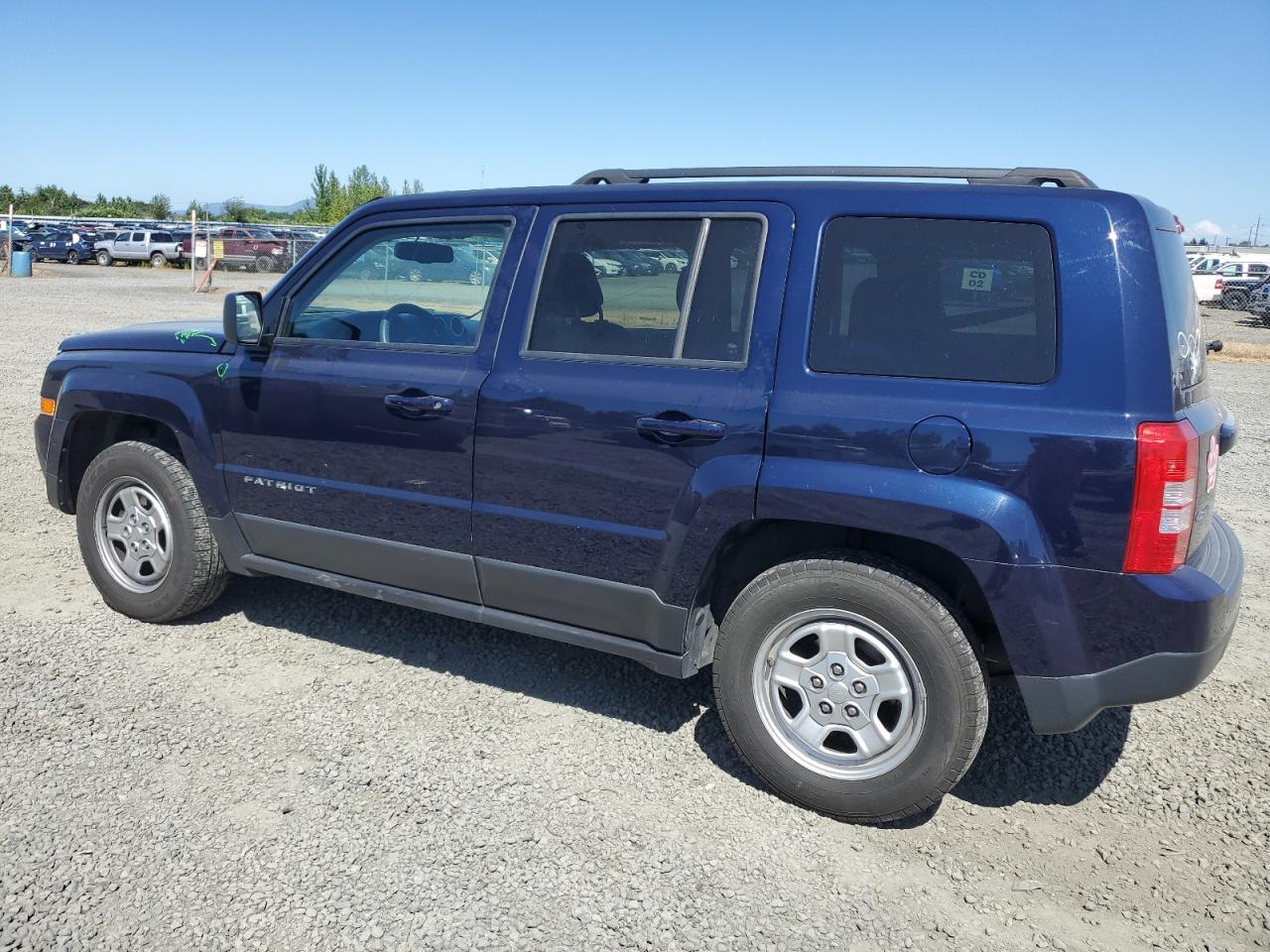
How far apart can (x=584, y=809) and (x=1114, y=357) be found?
6.98 feet

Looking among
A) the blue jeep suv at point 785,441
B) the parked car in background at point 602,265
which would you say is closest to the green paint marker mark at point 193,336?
the blue jeep suv at point 785,441

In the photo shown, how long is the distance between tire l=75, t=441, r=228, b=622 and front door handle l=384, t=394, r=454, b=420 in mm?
1278

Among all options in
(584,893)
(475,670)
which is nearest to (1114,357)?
(584,893)

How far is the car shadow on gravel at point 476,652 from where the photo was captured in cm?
433

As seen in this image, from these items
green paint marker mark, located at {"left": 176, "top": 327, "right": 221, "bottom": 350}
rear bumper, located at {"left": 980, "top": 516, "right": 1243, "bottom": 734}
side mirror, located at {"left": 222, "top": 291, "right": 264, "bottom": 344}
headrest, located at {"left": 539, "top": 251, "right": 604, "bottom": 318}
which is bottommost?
rear bumper, located at {"left": 980, "top": 516, "right": 1243, "bottom": 734}

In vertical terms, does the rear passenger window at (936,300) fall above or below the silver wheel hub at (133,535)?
above

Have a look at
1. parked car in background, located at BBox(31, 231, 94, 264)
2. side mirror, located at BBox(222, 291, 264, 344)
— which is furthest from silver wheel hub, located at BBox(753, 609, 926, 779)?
parked car in background, located at BBox(31, 231, 94, 264)

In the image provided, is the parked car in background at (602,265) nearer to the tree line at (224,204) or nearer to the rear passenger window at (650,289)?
the rear passenger window at (650,289)

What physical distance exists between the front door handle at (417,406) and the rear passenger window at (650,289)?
40 centimetres

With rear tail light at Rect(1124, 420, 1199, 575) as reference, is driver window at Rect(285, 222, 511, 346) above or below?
above

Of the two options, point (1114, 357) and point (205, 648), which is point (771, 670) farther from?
point (205, 648)

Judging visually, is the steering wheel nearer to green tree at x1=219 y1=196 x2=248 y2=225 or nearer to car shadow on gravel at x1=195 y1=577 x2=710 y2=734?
car shadow on gravel at x1=195 y1=577 x2=710 y2=734

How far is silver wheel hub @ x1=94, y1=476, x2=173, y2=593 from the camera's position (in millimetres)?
4863

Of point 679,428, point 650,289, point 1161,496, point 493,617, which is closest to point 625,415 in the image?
point 679,428
